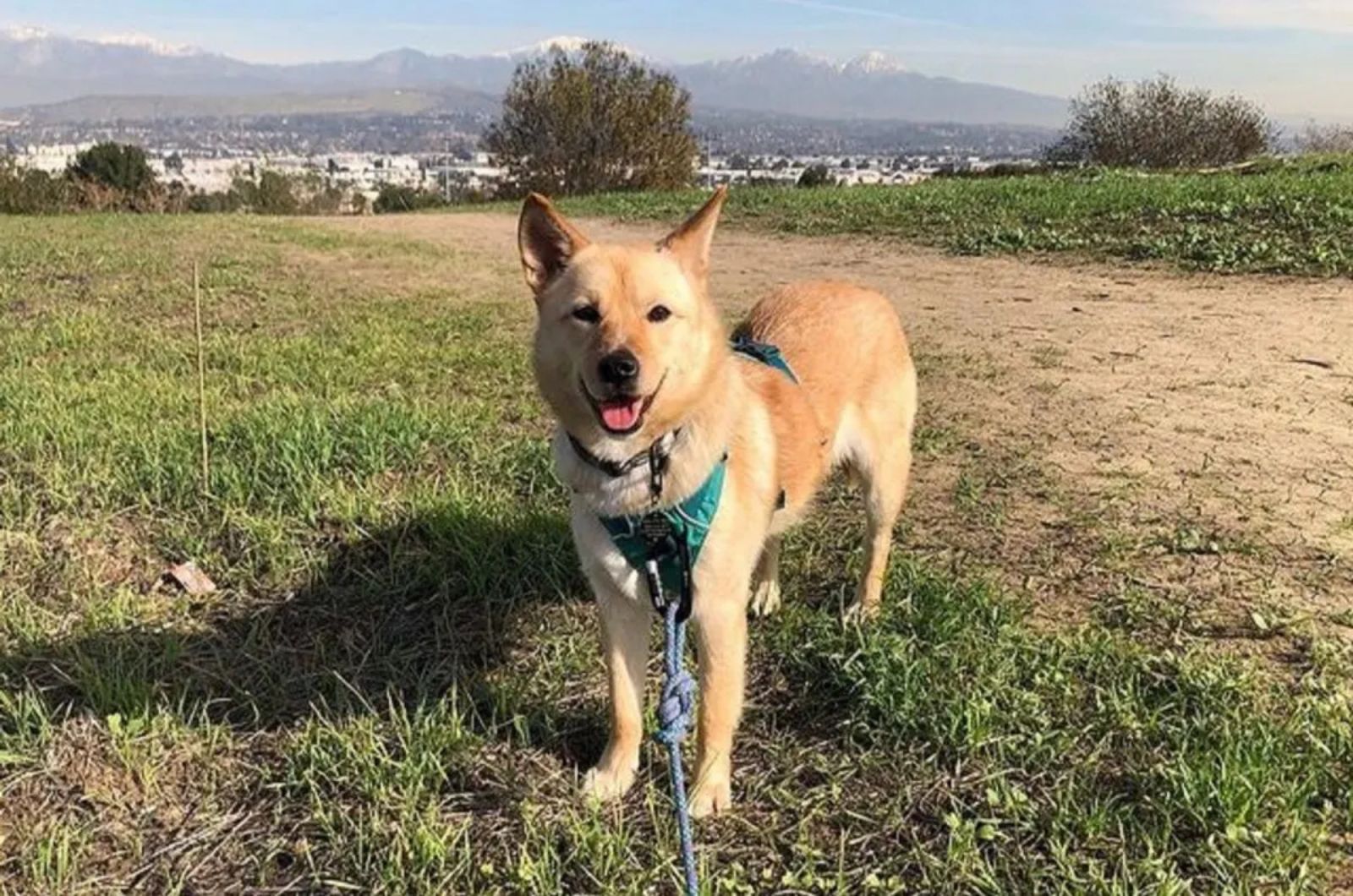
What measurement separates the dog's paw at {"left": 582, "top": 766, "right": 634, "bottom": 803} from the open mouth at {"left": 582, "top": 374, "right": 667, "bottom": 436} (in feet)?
3.32

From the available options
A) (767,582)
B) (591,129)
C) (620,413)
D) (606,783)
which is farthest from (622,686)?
(591,129)

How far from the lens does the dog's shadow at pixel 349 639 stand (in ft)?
10.8

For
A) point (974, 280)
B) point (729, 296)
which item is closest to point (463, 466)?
point (729, 296)

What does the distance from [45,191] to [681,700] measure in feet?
94.8

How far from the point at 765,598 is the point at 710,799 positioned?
1.18 meters

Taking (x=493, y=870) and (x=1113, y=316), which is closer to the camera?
(x=493, y=870)

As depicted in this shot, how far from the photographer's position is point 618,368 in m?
2.64

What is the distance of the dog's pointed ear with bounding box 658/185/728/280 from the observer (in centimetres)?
304

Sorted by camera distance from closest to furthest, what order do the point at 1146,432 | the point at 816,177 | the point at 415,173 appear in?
the point at 1146,432, the point at 816,177, the point at 415,173

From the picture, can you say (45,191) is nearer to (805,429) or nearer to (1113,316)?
(1113,316)

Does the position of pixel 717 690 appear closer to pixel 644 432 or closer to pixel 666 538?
pixel 666 538

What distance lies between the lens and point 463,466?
4.84 meters

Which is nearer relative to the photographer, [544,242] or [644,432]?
[644,432]

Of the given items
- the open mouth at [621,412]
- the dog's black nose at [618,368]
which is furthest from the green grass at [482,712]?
the dog's black nose at [618,368]
